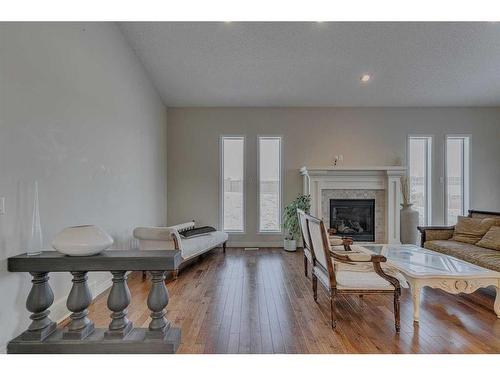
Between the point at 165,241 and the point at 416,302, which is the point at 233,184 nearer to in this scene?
the point at 165,241

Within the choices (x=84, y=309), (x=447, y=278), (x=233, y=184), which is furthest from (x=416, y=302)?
(x=233, y=184)

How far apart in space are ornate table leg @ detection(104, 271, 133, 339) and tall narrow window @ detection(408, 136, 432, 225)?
6.17 meters

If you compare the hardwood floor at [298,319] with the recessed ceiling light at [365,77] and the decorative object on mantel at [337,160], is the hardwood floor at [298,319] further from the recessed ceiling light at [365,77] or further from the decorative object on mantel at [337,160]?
the recessed ceiling light at [365,77]

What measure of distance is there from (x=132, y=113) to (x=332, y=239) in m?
3.57

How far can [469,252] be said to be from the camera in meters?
3.55

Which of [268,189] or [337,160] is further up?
[337,160]

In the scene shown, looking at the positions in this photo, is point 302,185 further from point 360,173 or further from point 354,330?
point 354,330

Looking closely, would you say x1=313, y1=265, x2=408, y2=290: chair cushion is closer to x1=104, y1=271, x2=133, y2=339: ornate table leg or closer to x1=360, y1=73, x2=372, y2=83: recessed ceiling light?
x1=104, y1=271, x2=133, y2=339: ornate table leg

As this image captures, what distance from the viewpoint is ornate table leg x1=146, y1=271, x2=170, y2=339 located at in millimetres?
2081

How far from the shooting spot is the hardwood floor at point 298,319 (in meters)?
2.20

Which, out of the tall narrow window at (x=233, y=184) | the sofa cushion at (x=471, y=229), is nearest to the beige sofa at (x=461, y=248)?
the sofa cushion at (x=471, y=229)

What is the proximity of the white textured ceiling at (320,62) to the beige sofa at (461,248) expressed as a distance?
2.56 meters

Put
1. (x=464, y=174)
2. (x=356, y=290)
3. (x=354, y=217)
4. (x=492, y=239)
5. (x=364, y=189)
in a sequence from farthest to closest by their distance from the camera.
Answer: (x=464, y=174) < (x=354, y=217) < (x=364, y=189) < (x=492, y=239) < (x=356, y=290)

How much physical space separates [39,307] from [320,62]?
4.81m
